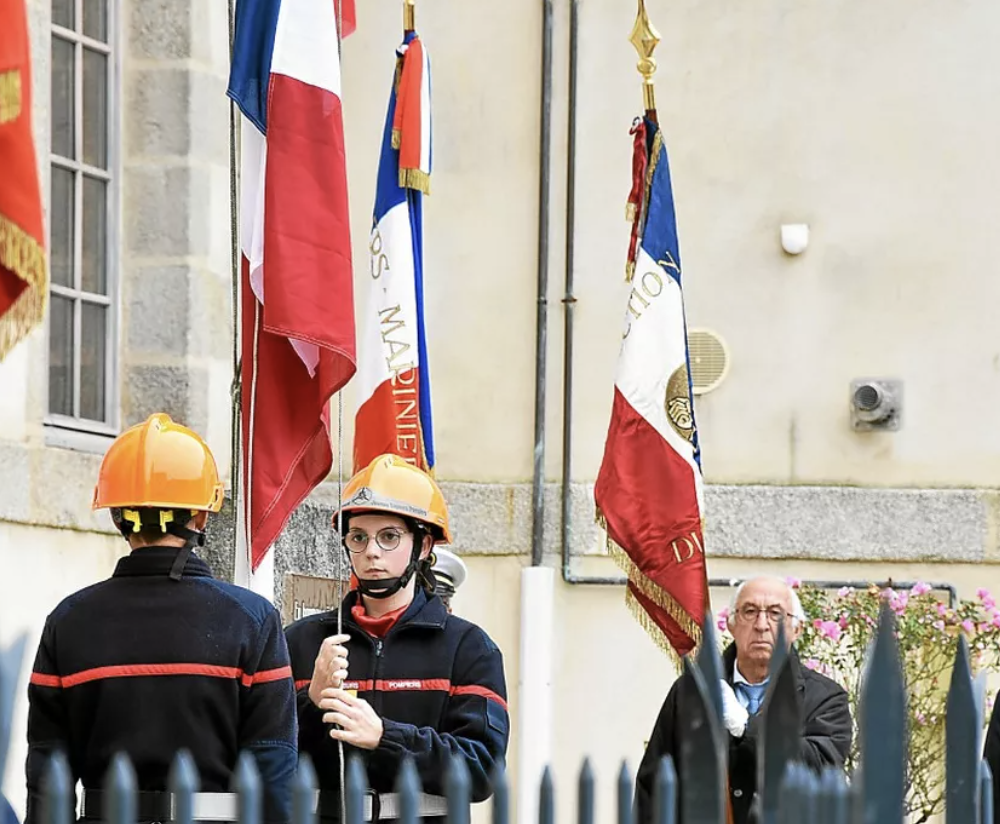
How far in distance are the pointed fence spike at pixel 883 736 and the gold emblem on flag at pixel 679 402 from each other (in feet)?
18.6

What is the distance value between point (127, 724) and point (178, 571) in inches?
13.3

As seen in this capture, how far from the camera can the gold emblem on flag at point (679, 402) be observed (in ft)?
26.6

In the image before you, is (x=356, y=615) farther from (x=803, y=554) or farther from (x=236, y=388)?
(x=803, y=554)

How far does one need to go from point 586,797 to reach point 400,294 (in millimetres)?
5668

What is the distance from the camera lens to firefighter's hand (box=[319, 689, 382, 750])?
4992mm

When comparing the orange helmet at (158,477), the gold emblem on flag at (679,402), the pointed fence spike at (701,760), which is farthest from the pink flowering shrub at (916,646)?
the pointed fence spike at (701,760)

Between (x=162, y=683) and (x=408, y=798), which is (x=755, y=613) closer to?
(x=162, y=683)

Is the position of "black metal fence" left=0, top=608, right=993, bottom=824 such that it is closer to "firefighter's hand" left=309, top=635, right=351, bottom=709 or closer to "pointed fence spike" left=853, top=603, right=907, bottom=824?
"pointed fence spike" left=853, top=603, right=907, bottom=824

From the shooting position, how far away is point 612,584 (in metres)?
9.96

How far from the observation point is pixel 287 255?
608 centimetres

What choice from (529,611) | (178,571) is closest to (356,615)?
(178,571)

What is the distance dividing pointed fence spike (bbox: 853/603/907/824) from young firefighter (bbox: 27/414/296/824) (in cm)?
228

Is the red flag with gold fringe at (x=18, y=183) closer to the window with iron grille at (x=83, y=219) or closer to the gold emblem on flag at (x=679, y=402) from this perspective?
the window with iron grille at (x=83, y=219)

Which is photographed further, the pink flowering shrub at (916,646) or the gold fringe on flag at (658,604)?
the pink flowering shrub at (916,646)
